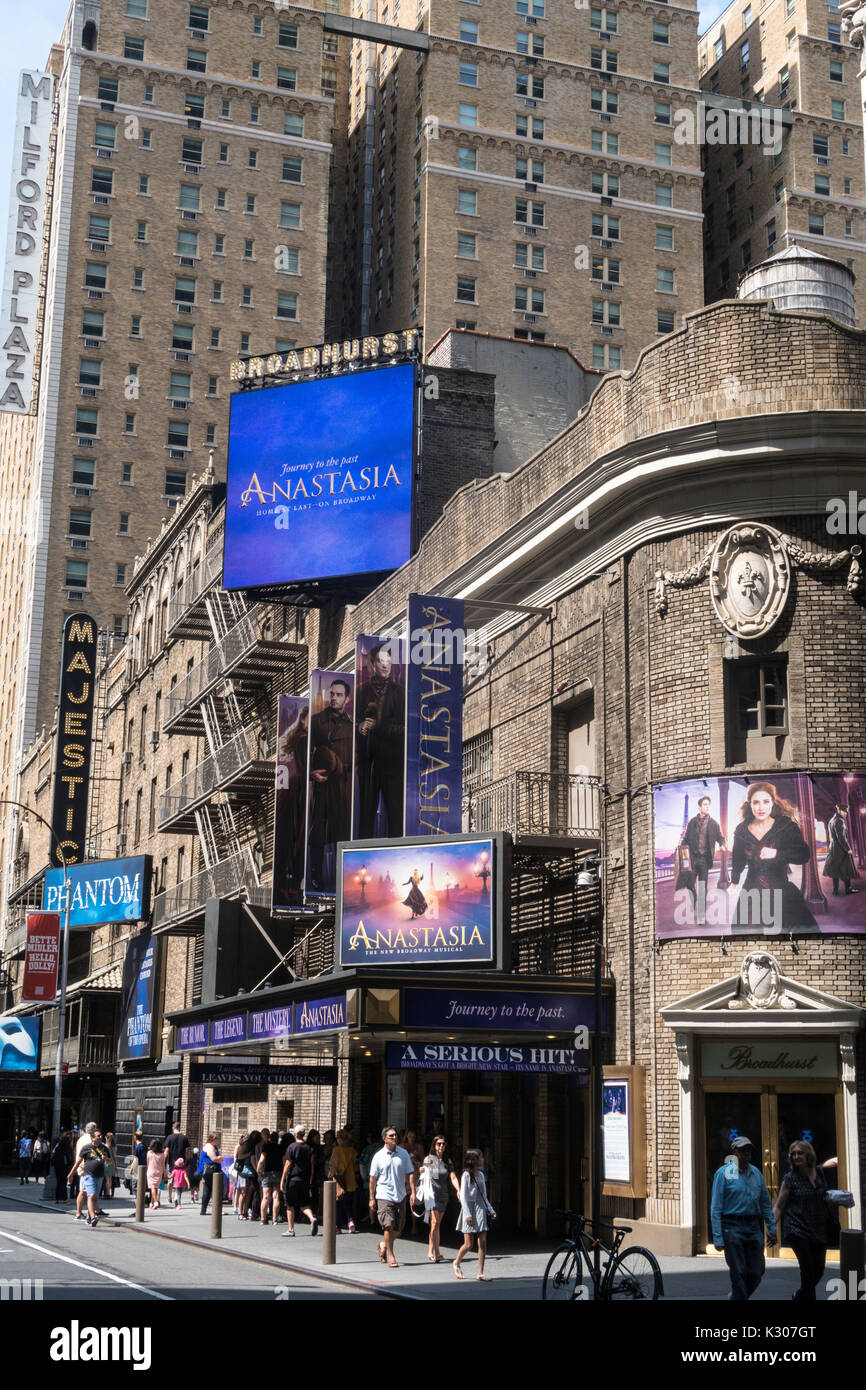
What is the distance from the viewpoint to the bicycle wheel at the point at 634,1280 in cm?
1481

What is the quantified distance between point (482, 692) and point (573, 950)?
21.6 ft

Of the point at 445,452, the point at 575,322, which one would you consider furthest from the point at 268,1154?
the point at 575,322

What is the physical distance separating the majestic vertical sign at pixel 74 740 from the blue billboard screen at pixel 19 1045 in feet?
21.1

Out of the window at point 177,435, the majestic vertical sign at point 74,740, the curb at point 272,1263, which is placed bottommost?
the curb at point 272,1263

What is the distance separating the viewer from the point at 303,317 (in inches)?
3398

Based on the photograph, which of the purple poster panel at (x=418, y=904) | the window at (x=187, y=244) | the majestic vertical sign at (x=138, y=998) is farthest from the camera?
the window at (x=187, y=244)

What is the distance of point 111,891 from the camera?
172ft

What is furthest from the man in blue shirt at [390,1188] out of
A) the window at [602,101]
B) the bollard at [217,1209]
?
the window at [602,101]

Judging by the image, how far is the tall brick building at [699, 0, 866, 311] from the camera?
88812 millimetres

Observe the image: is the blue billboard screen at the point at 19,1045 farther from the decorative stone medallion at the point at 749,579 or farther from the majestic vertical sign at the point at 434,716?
the decorative stone medallion at the point at 749,579

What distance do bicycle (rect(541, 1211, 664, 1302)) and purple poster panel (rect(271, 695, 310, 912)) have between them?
1773cm

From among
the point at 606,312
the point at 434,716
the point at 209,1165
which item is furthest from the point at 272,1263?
the point at 606,312

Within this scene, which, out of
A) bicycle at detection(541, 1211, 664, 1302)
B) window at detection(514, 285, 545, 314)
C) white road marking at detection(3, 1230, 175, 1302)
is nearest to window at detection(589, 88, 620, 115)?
window at detection(514, 285, 545, 314)
